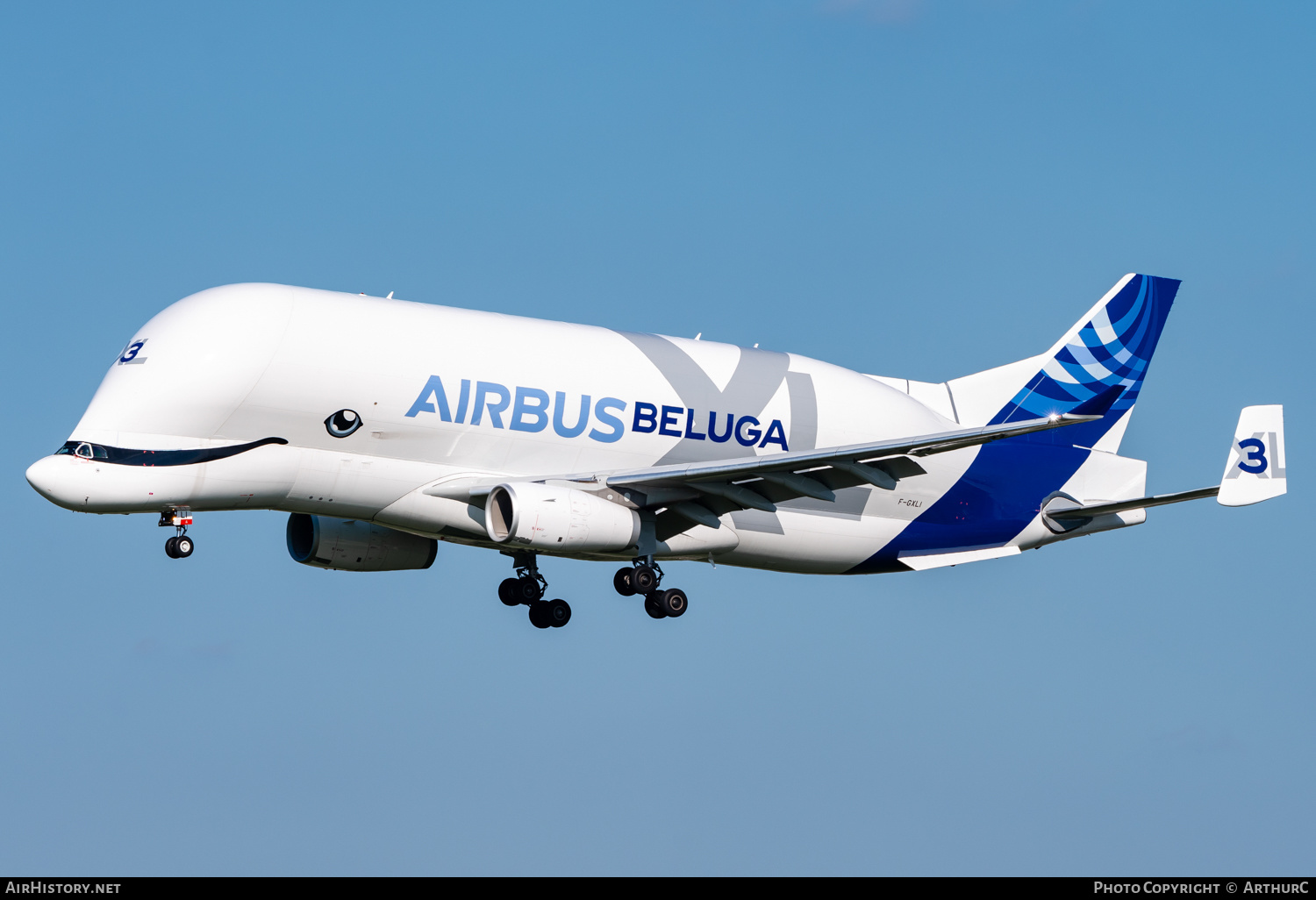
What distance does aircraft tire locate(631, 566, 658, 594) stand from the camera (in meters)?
37.3

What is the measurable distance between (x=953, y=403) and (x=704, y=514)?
32.2ft

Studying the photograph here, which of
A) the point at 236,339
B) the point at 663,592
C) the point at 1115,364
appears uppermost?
the point at 1115,364

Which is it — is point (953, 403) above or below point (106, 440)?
above

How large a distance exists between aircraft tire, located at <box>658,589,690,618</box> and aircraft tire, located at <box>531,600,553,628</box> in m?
5.03

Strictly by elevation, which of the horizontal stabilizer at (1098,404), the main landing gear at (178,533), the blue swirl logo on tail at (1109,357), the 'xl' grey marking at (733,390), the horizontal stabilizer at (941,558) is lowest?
the main landing gear at (178,533)

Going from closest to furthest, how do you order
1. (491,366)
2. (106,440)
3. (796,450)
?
(106,440) → (491,366) → (796,450)

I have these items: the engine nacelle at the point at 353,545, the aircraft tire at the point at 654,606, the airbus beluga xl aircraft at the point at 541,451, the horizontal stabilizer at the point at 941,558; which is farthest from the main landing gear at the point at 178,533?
the horizontal stabilizer at the point at 941,558

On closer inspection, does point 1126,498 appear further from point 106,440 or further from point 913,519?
point 106,440

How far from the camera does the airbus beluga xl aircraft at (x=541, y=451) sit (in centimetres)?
3416

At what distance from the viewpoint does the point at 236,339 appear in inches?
1351

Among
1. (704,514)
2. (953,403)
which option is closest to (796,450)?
(704,514)

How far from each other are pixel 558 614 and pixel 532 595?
85 cm

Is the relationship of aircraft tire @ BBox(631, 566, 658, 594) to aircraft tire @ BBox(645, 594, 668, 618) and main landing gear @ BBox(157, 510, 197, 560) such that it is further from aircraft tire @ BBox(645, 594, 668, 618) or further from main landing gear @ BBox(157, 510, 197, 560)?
main landing gear @ BBox(157, 510, 197, 560)

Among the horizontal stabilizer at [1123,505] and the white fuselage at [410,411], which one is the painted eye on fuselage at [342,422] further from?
the horizontal stabilizer at [1123,505]
